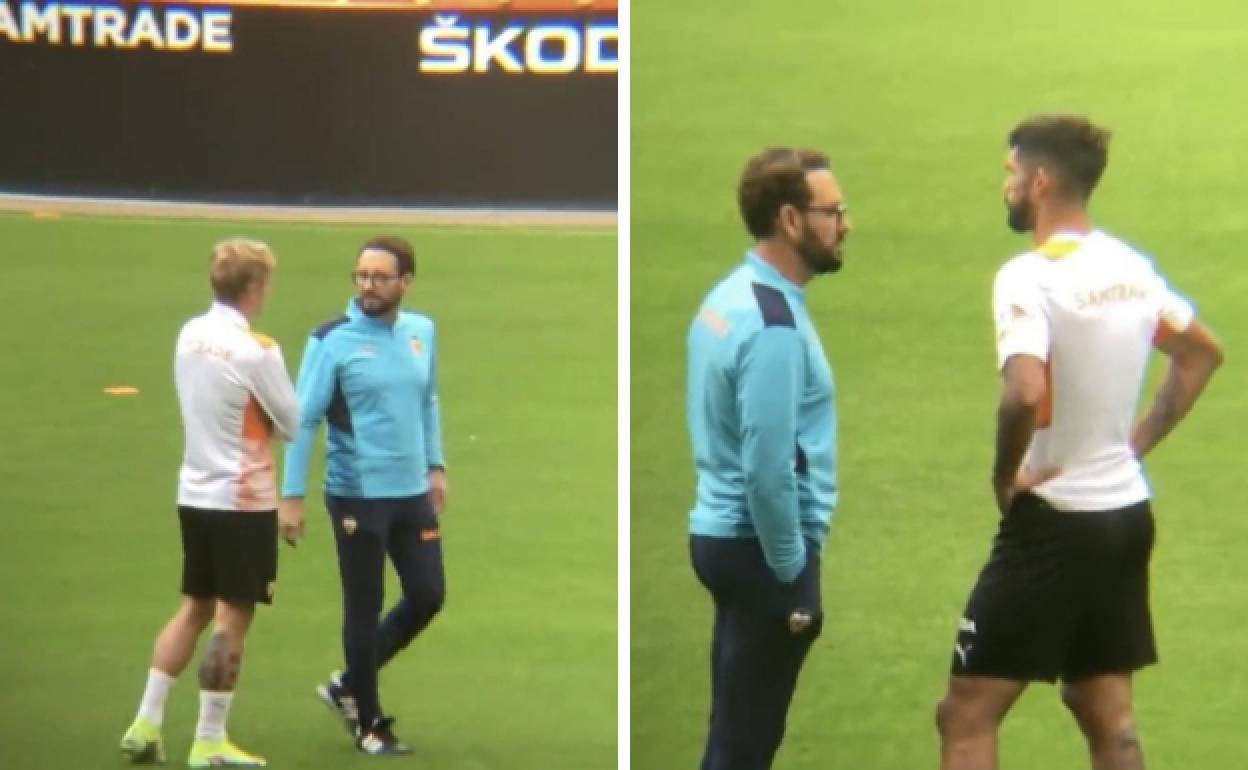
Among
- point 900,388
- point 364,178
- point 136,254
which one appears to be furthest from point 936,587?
point 136,254

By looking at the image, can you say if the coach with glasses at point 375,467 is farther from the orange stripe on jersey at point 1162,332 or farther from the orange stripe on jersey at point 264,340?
the orange stripe on jersey at point 1162,332

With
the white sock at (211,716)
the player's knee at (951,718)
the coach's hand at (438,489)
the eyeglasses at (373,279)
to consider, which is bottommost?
the white sock at (211,716)

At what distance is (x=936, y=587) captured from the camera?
377cm

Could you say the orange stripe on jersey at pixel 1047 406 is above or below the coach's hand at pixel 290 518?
above

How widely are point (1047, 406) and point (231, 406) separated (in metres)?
1.59

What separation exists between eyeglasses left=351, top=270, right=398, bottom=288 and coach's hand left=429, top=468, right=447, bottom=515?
40 centimetres

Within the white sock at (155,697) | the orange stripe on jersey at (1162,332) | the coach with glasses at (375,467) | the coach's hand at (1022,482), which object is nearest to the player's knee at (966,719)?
the coach's hand at (1022,482)

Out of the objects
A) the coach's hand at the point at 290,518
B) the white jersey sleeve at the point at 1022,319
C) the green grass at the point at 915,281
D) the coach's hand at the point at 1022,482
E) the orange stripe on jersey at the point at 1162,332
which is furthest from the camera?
the coach's hand at the point at 290,518

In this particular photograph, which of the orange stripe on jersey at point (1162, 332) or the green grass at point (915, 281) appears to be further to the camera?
the green grass at point (915, 281)

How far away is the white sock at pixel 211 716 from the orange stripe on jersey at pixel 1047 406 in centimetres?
171

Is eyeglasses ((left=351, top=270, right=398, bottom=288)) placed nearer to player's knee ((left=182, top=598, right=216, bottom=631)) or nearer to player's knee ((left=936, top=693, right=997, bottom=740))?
player's knee ((left=182, top=598, right=216, bottom=631))

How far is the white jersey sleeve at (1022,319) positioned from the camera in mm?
3127

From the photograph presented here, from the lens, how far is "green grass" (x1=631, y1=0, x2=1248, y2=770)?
3719mm

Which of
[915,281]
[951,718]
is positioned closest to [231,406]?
[915,281]
